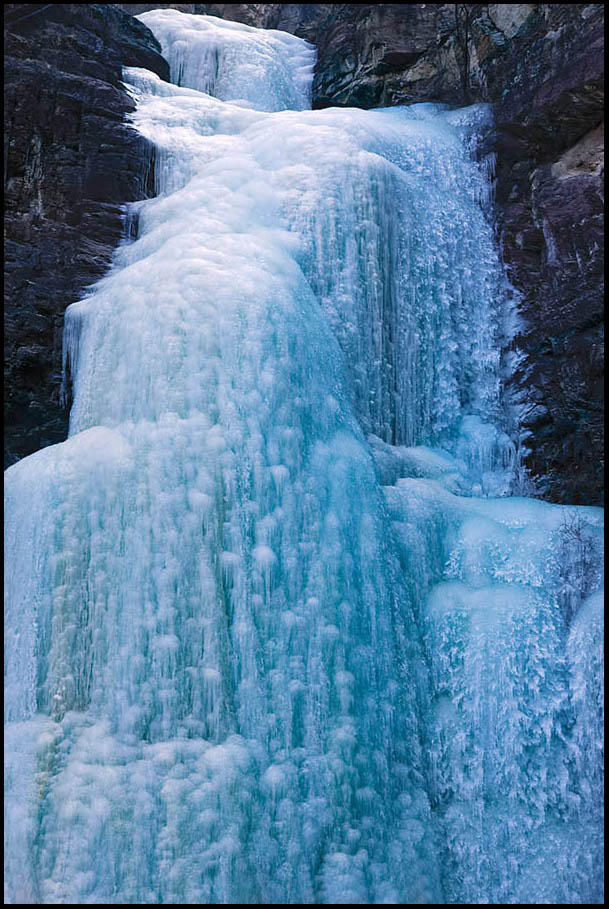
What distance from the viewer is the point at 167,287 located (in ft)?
16.9

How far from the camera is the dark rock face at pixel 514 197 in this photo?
6.03 meters

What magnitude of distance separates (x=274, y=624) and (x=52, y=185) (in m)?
4.19

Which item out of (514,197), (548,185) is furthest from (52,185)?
(548,185)

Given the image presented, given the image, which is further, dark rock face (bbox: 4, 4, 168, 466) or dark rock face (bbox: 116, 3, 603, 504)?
dark rock face (bbox: 116, 3, 603, 504)

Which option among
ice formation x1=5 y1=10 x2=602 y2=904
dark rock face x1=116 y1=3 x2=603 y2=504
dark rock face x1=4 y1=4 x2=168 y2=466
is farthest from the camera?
dark rock face x1=116 y1=3 x2=603 y2=504

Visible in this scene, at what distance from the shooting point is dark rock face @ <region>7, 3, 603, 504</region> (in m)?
6.03

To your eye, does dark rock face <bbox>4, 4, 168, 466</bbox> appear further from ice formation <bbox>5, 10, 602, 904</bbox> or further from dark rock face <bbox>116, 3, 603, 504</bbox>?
dark rock face <bbox>116, 3, 603, 504</bbox>

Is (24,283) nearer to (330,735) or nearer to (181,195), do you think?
(181,195)

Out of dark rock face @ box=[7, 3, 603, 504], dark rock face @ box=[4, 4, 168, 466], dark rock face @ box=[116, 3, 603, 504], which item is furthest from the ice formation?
dark rock face @ box=[116, 3, 603, 504]

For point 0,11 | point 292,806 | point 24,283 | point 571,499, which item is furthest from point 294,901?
point 0,11

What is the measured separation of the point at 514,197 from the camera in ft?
23.9

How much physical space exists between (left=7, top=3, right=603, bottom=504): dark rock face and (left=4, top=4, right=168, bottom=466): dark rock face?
1cm

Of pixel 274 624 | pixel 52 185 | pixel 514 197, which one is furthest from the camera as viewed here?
pixel 514 197

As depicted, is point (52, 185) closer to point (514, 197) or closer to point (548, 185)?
point (514, 197)
